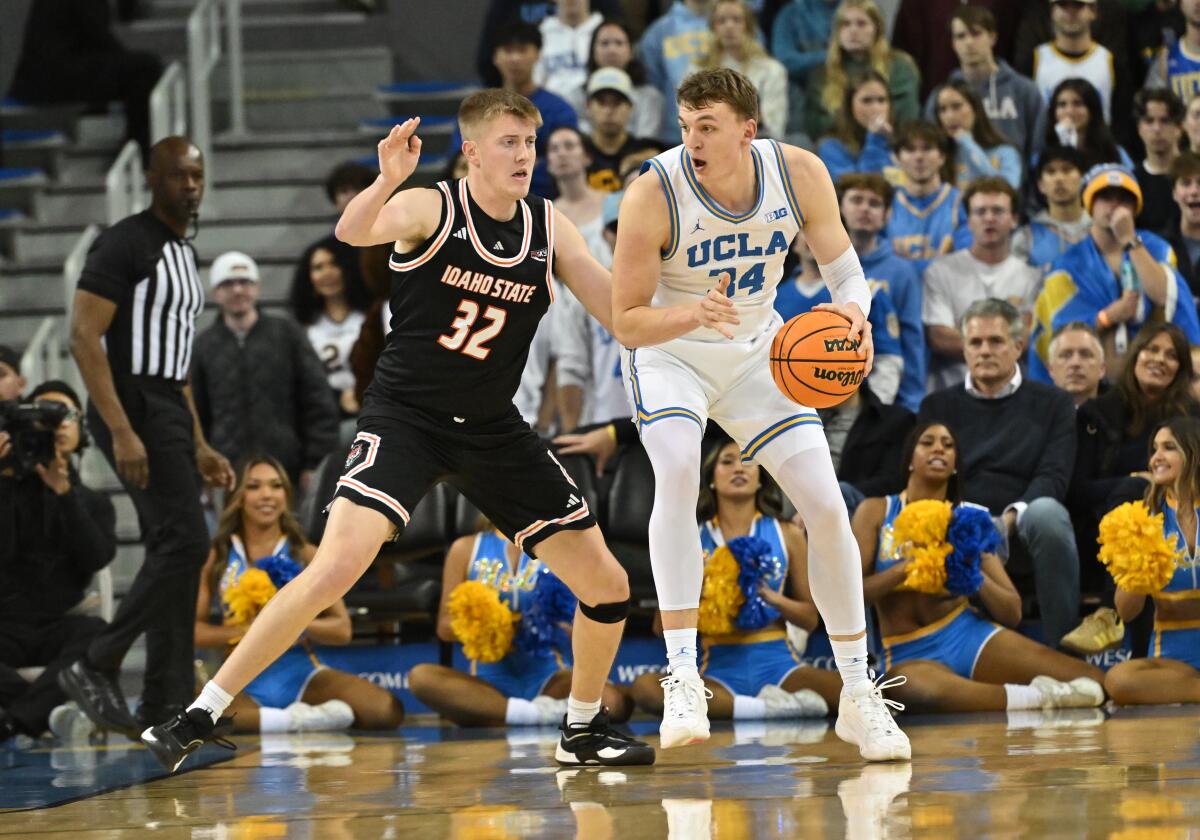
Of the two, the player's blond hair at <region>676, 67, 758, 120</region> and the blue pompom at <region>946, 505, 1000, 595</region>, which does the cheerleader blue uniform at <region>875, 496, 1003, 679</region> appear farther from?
the player's blond hair at <region>676, 67, 758, 120</region>

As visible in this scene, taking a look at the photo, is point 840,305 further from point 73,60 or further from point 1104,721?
point 73,60

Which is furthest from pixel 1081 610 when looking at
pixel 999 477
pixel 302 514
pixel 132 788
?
pixel 132 788

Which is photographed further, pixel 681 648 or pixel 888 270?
pixel 888 270

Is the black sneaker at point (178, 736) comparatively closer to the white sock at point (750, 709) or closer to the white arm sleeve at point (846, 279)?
the white arm sleeve at point (846, 279)

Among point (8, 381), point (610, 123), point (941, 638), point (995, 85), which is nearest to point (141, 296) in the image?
point (8, 381)

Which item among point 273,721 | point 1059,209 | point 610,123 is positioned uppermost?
point 610,123

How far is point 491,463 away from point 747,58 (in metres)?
5.58

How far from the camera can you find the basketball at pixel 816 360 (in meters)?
4.99

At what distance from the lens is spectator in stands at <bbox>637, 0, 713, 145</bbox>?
10680 millimetres

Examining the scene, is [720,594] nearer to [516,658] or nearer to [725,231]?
[516,658]

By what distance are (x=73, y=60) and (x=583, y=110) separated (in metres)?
3.79

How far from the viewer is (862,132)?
387 inches

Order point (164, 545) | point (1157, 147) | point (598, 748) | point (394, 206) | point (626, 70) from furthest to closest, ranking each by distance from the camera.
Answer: point (626, 70), point (1157, 147), point (164, 545), point (598, 748), point (394, 206)

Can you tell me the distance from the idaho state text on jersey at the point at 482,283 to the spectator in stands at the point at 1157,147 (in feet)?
16.6
